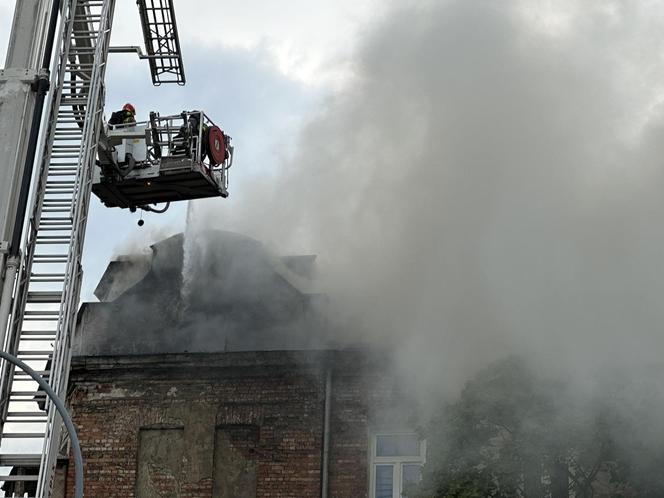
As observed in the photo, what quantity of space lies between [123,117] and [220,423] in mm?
4927

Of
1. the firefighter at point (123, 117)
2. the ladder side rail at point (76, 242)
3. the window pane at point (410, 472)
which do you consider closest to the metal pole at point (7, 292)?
the ladder side rail at point (76, 242)

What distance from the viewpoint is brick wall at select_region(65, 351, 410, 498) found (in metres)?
20.2

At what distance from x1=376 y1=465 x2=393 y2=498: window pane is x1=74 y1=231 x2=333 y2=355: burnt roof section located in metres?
2.47

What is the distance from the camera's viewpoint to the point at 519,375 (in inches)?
646

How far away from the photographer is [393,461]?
20.2 metres

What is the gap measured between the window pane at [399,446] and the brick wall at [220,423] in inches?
13.8

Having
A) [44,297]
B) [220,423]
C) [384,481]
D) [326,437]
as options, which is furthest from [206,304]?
[44,297]

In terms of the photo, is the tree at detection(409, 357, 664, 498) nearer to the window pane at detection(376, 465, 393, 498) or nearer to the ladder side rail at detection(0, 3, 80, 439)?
the window pane at detection(376, 465, 393, 498)

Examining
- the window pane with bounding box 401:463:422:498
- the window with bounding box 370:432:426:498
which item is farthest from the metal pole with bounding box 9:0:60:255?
the window pane with bounding box 401:463:422:498

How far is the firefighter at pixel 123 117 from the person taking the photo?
1928 cm

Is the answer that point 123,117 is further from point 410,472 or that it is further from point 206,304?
point 410,472

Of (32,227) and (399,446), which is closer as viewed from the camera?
(32,227)

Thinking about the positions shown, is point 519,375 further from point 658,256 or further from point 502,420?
point 658,256

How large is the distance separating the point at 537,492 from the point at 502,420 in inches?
37.6
